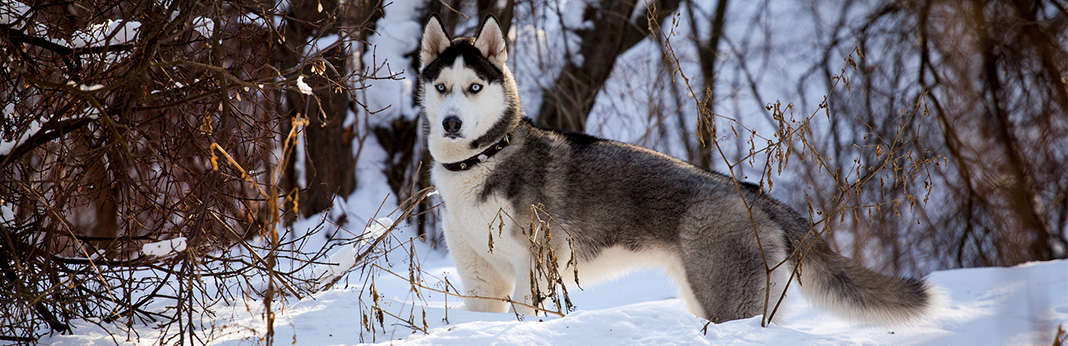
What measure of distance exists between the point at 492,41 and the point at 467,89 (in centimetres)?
36

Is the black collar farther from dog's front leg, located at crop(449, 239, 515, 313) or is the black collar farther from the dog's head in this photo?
dog's front leg, located at crop(449, 239, 515, 313)

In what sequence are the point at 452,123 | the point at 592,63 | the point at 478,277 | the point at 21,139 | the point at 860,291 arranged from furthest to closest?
the point at 592,63 → the point at 478,277 → the point at 452,123 → the point at 860,291 → the point at 21,139

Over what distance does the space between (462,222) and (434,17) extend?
1.15 m

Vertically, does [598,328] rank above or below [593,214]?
below

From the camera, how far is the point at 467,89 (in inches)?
168

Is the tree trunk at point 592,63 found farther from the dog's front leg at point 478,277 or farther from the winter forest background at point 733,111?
the dog's front leg at point 478,277

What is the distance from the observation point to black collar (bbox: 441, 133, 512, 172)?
4312 millimetres

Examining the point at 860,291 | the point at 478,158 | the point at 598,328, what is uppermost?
the point at 478,158

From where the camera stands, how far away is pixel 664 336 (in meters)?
3.30

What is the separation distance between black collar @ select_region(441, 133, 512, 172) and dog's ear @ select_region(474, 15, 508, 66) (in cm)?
47

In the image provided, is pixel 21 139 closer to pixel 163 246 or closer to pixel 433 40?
pixel 163 246

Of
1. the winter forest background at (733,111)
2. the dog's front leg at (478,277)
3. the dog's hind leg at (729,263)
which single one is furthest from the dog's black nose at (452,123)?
the dog's hind leg at (729,263)

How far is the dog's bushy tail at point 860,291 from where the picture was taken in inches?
153

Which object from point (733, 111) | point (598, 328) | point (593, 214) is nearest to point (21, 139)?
point (598, 328)
